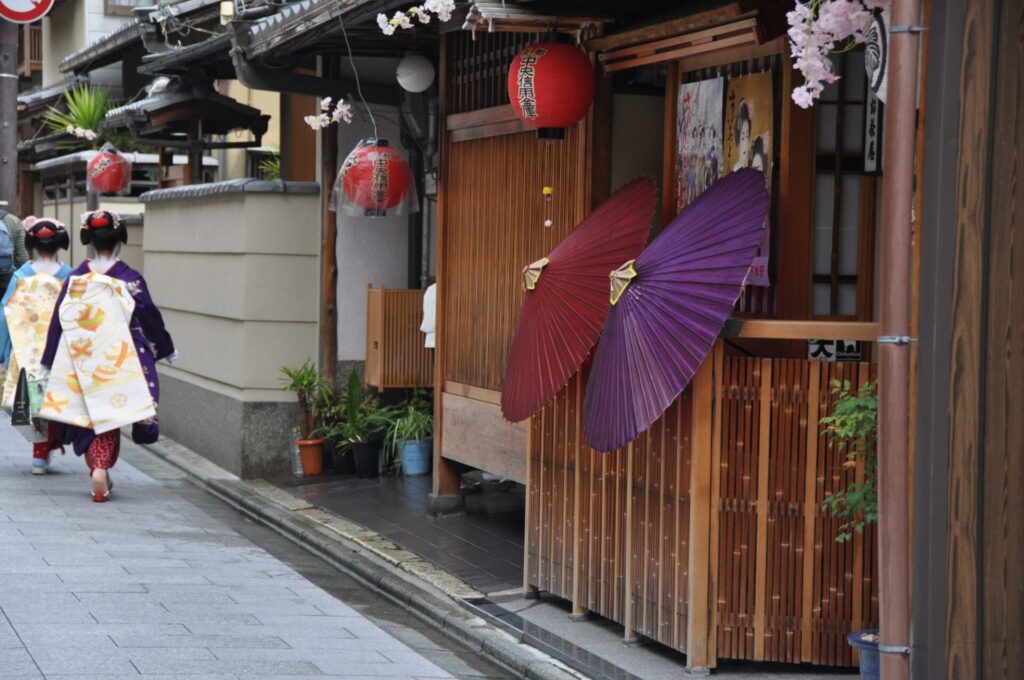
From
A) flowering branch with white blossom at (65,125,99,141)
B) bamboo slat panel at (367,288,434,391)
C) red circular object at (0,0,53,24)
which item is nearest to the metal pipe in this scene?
bamboo slat panel at (367,288,434,391)

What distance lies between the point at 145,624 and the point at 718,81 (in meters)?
4.58

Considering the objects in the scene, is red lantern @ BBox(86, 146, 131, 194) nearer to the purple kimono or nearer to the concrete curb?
the concrete curb

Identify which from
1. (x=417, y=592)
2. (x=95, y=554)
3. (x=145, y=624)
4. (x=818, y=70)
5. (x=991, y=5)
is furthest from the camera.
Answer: (x=95, y=554)

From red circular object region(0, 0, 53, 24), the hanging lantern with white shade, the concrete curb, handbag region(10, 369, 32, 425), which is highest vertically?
red circular object region(0, 0, 53, 24)

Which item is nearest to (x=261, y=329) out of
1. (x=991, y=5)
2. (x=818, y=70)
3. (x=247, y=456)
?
(x=247, y=456)

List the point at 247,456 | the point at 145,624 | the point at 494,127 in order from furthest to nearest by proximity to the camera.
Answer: the point at 247,456 < the point at 494,127 < the point at 145,624

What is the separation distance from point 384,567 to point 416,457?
364cm

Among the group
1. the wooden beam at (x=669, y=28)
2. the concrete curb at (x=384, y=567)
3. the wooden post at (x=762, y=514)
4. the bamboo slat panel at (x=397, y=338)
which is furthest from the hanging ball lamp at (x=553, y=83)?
the bamboo slat panel at (x=397, y=338)

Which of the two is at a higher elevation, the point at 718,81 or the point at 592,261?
the point at 718,81

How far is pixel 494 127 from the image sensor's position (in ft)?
38.0

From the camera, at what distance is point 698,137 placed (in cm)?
953

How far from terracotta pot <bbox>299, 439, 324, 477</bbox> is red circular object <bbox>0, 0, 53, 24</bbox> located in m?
5.80

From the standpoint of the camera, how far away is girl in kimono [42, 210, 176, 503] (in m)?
13.5

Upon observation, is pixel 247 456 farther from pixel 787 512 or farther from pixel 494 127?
pixel 787 512
